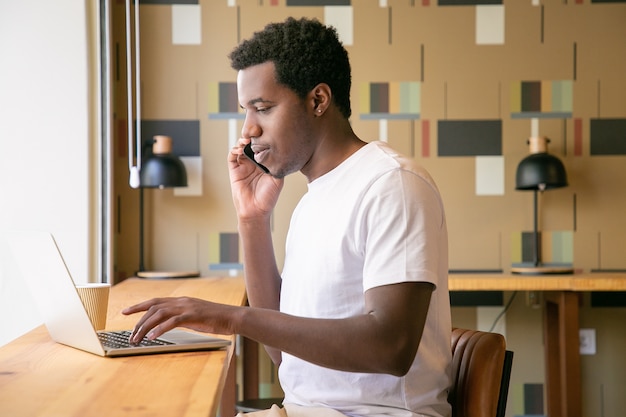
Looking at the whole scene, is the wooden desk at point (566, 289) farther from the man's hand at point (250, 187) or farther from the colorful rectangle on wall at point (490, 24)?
the man's hand at point (250, 187)

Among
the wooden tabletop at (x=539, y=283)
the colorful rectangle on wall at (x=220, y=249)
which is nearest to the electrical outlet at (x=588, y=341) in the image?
the wooden tabletop at (x=539, y=283)

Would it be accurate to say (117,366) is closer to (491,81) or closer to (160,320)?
(160,320)

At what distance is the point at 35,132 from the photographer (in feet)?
9.09

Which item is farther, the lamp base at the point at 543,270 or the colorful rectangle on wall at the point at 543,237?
the colorful rectangle on wall at the point at 543,237

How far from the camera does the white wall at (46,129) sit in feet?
8.80

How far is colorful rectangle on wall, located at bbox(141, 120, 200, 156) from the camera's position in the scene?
360cm

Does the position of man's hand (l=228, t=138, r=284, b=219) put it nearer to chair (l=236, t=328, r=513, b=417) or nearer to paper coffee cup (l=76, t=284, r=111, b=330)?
paper coffee cup (l=76, t=284, r=111, b=330)

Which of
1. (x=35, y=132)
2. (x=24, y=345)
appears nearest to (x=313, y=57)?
(x=24, y=345)

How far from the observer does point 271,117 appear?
1488 millimetres

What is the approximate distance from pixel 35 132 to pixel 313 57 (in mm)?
1610

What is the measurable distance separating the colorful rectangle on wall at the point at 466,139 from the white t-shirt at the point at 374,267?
221 cm

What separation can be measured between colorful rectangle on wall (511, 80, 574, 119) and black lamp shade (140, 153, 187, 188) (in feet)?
5.15

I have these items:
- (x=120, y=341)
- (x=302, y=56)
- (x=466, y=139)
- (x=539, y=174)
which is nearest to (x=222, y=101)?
(x=466, y=139)

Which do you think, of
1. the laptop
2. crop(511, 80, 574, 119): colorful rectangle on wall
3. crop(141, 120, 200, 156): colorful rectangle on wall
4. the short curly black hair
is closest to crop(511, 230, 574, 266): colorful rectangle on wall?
crop(511, 80, 574, 119): colorful rectangle on wall
